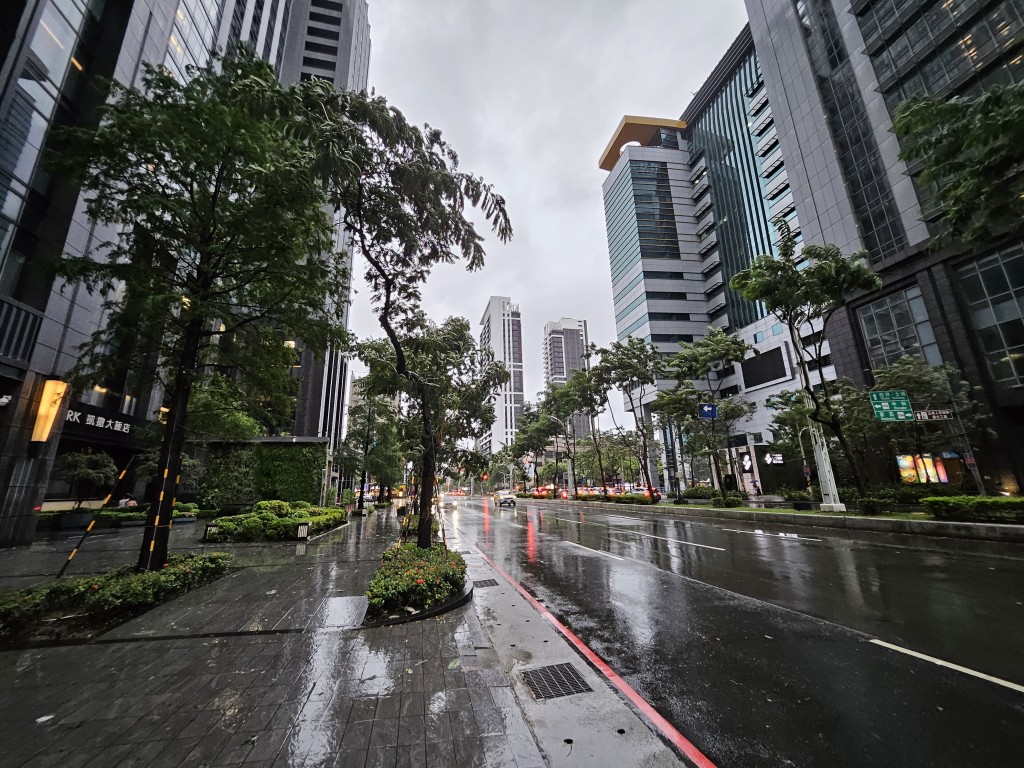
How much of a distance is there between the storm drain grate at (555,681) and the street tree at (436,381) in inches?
221

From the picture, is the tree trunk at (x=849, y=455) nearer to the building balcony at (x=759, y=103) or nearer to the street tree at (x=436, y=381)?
the street tree at (x=436, y=381)

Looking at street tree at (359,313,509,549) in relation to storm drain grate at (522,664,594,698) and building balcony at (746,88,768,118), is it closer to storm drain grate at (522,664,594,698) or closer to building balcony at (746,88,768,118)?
storm drain grate at (522,664,594,698)

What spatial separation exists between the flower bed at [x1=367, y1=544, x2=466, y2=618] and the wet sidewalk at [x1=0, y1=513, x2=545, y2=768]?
435 millimetres

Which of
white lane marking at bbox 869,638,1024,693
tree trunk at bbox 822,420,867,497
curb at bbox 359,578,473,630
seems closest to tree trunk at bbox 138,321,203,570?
curb at bbox 359,578,473,630

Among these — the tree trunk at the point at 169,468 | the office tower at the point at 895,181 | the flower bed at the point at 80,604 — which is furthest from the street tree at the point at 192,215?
the office tower at the point at 895,181

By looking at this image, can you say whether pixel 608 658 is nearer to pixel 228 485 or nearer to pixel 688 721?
pixel 688 721

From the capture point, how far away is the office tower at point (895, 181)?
80.8 ft

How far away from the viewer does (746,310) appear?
208 feet

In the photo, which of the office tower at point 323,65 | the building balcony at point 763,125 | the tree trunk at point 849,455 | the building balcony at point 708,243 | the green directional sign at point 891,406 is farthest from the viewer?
the building balcony at point 708,243

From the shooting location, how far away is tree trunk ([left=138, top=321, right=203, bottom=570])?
8422 millimetres

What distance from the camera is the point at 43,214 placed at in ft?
52.7

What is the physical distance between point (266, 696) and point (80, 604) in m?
5.01

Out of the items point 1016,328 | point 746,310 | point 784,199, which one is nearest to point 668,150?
point 784,199

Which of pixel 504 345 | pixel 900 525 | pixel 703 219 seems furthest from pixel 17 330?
pixel 504 345
